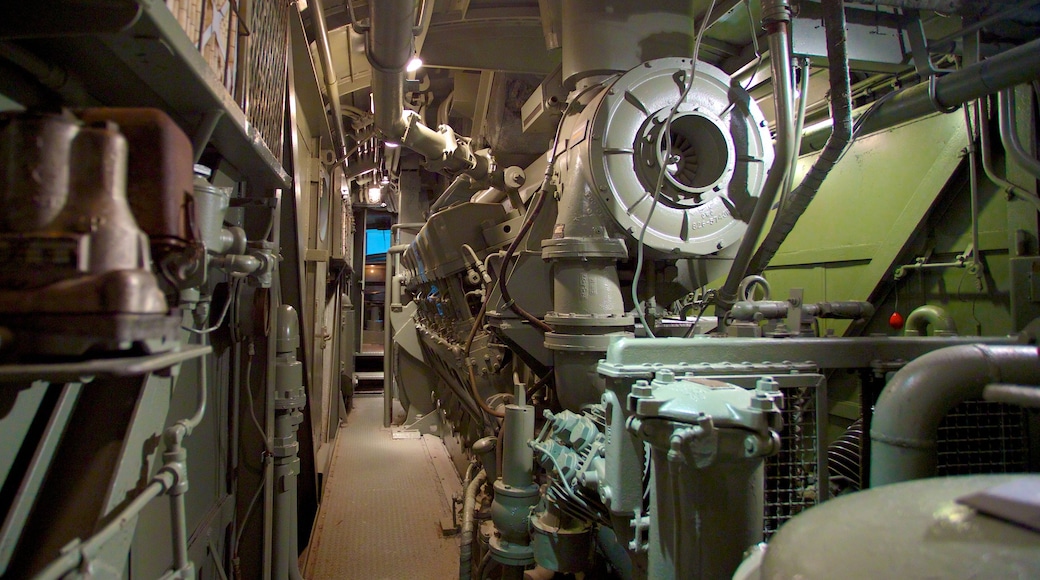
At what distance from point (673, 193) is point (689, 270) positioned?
1.77 ft

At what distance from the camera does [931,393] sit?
1.59 metres

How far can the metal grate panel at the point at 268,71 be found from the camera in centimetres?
175

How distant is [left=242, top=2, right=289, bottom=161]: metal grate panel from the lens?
1746mm

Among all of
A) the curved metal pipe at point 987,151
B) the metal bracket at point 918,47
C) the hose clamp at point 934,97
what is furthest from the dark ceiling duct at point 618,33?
the curved metal pipe at point 987,151

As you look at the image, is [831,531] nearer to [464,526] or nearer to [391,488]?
[464,526]

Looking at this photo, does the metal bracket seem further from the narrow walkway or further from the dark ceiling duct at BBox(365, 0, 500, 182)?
the narrow walkway

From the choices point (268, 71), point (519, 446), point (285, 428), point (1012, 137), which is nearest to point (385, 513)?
point (519, 446)

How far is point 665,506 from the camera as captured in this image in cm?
154

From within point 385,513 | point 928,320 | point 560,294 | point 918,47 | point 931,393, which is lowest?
point 385,513

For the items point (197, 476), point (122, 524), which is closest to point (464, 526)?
point (197, 476)

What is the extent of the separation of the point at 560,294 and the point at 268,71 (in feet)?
5.04

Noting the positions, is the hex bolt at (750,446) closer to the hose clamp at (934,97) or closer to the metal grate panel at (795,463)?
the metal grate panel at (795,463)

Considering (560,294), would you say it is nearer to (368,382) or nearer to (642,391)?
(642,391)

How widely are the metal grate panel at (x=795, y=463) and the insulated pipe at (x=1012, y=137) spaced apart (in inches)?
68.9
